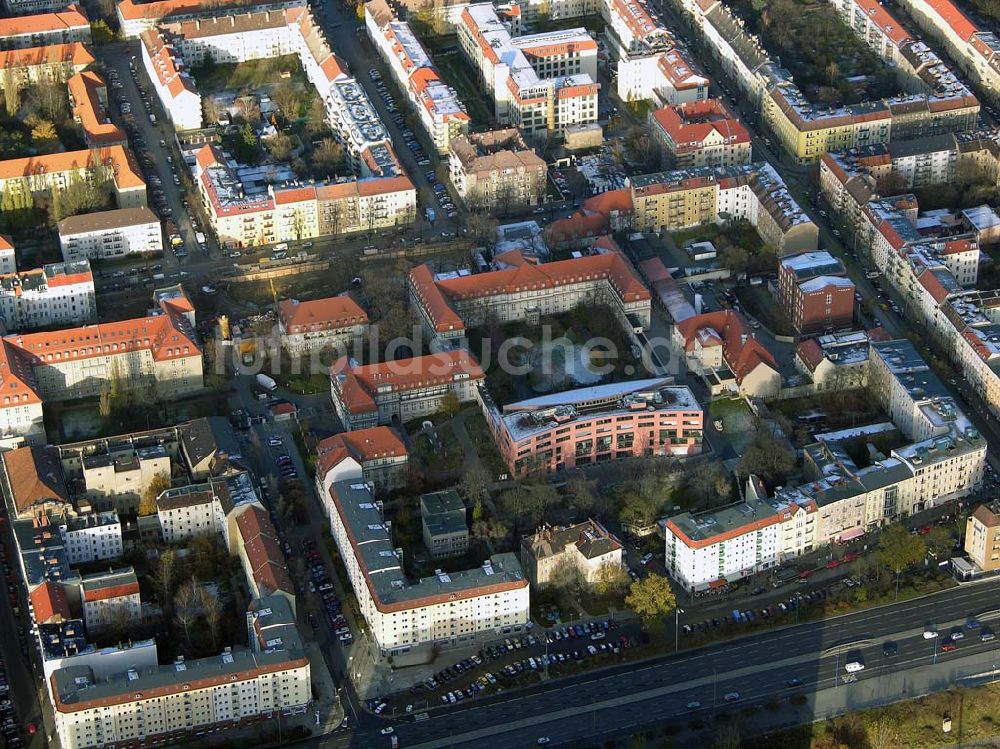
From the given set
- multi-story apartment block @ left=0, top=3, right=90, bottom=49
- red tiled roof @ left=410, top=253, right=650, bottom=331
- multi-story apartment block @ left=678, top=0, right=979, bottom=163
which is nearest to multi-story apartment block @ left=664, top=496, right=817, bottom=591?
red tiled roof @ left=410, top=253, right=650, bottom=331

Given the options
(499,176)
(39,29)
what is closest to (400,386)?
(499,176)

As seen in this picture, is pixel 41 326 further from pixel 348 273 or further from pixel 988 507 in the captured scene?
pixel 988 507

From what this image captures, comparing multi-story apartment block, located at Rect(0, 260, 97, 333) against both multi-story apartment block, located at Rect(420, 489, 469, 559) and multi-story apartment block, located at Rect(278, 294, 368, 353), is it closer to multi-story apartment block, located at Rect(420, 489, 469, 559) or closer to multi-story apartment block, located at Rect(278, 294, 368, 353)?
multi-story apartment block, located at Rect(278, 294, 368, 353)

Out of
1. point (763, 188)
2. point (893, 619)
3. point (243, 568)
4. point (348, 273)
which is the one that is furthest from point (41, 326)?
point (893, 619)

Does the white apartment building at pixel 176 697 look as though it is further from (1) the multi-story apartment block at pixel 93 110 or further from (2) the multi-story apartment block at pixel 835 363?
(1) the multi-story apartment block at pixel 93 110

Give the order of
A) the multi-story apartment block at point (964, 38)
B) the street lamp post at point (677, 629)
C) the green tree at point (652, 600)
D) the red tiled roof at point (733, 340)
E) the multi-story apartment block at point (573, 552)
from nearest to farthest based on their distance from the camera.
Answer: the street lamp post at point (677, 629)
the green tree at point (652, 600)
the multi-story apartment block at point (573, 552)
the red tiled roof at point (733, 340)
the multi-story apartment block at point (964, 38)

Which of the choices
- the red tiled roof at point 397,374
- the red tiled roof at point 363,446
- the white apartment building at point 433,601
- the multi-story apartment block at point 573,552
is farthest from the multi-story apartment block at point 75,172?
the multi-story apartment block at point 573,552
